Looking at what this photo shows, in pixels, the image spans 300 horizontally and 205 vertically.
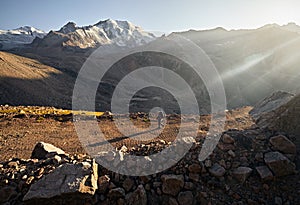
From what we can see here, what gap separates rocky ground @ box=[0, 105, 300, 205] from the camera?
16.9ft

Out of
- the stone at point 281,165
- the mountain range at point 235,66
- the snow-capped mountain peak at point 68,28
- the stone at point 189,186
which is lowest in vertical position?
the mountain range at point 235,66

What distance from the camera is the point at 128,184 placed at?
5.43 meters

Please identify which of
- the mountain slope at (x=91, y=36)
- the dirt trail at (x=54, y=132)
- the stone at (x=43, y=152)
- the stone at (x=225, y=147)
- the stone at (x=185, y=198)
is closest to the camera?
the stone at (x=185, y=198)

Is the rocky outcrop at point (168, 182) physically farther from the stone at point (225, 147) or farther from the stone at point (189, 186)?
the stone at point (225, 147)

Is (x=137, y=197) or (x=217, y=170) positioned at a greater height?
(x=217, y=170)

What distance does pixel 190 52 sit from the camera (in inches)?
2736

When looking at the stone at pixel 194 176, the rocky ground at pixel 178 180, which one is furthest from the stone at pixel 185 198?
the stone at pixel 194 176

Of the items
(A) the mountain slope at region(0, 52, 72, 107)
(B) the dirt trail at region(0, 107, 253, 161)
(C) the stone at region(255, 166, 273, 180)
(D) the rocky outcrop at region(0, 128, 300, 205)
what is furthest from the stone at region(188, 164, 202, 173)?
(A) the mountain slope at region(0, 52, 72, 107)

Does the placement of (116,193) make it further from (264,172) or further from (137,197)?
(264,172)

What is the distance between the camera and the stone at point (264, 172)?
17.9ft

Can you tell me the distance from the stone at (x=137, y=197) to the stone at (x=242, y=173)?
2.11 meters

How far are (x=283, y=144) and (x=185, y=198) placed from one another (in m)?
2.90

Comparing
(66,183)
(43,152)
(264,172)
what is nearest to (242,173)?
(264,172)

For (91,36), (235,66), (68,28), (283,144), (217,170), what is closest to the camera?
(217,170)
